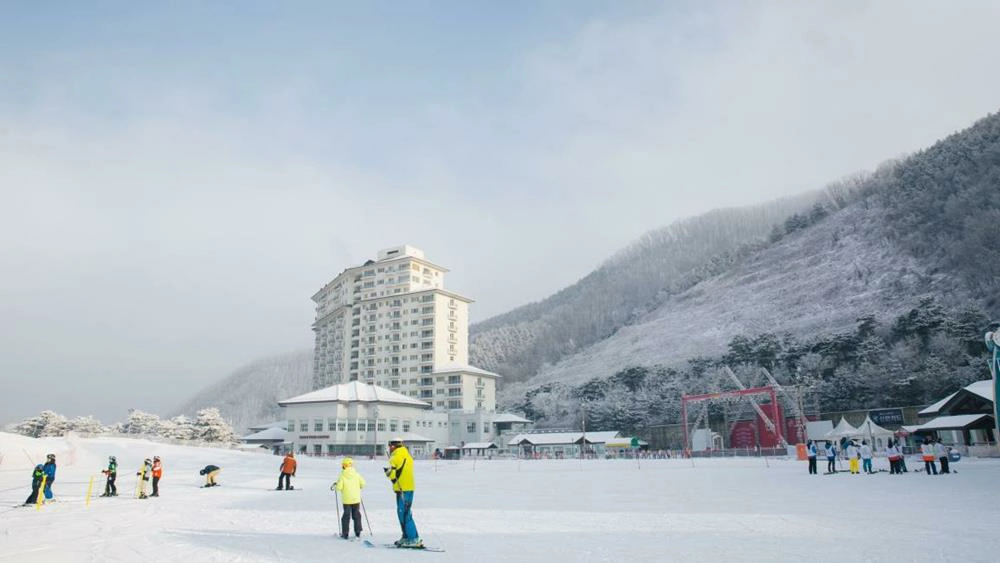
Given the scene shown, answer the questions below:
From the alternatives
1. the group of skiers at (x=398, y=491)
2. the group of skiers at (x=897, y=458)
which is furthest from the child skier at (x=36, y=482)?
the group of skiers at (x=897, y=458)

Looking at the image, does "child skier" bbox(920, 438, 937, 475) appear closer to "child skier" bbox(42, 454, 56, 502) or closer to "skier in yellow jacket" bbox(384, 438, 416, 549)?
"skier in yellow jacket" bbox(384, 438, 416, 549)

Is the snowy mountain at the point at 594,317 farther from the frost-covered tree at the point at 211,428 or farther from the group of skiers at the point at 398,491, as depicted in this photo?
the group of skiers at the point at 398,491

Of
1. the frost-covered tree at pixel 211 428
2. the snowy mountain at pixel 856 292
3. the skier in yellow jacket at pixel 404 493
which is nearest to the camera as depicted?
the skier in yellow jacket at pixel 404 493

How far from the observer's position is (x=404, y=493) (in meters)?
9.20

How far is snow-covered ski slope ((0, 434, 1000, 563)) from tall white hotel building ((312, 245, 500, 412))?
66992 mm

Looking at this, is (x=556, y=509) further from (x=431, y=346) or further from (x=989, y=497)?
(x=431, y=346)

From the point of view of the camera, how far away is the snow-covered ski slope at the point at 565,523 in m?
8.48

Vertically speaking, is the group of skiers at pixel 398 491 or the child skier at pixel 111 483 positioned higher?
the group of skiers at pixel 398 491

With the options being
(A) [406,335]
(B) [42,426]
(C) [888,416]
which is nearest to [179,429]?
(B) [42,426]

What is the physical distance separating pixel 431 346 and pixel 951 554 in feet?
285

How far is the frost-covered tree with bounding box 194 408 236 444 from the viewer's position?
7412 cm

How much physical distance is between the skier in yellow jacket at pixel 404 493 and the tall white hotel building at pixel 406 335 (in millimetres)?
76613

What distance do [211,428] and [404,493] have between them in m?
74.4

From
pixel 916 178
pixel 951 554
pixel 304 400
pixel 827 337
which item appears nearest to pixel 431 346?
pixel 304 400
